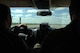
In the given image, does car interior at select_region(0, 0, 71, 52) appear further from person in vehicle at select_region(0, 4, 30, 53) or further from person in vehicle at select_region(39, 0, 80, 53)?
person in vehicle at select_region(39, 0, 80, 53)

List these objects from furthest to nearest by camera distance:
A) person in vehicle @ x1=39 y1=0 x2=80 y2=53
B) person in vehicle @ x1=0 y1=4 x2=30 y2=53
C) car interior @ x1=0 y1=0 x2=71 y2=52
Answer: car interior @ x1=0 y1=0 x2=71 y2=52 → person in vehicle @ x1=0 y1=4 x2=30 y2=53 → person in vehicle @ x1=39 y1=0 x2=80 y2=53

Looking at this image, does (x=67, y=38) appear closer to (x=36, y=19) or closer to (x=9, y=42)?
(x=9, y=42)

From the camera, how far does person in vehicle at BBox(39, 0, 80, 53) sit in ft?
5.97

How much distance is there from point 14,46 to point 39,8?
12.3 ft

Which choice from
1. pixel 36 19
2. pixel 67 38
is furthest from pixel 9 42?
pixel 36 19

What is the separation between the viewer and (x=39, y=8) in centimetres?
577

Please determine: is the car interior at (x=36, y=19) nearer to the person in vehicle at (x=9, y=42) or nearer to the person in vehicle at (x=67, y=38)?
the person in vehicle at (x=9, y=42)

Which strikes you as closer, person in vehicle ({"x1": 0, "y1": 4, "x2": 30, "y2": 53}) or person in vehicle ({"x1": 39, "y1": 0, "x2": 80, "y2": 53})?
person in vehicle ({"x1": 39, "y1": 0, "x2": 80, "y2": 53})

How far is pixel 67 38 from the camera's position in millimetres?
1846

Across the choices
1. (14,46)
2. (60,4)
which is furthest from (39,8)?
(14,46)

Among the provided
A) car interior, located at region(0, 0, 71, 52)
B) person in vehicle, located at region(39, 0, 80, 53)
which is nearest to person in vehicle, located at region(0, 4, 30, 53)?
person in vehicle, located at region(39, 0, 80, 53)

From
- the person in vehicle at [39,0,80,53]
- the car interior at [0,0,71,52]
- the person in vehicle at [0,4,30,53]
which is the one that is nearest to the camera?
the person in vehicle at [39,0,80,53]

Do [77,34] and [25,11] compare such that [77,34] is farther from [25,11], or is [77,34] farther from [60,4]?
[25,11]

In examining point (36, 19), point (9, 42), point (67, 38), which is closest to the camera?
point (67, 38)
